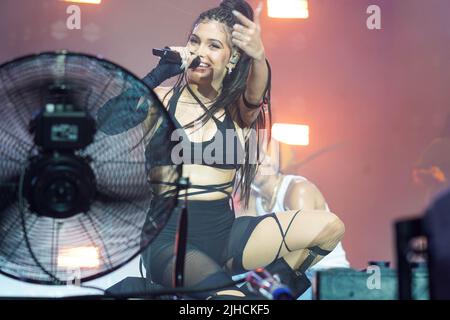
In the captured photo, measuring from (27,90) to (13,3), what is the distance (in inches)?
40.2

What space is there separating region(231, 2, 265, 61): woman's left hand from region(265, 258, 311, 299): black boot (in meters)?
0.87

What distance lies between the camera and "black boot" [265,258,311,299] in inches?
100

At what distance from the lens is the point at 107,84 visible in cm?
179

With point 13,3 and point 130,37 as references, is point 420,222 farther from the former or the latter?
point 13,3

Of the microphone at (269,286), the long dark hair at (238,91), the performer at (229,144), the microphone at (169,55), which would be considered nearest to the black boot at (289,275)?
the performer at (229,144)

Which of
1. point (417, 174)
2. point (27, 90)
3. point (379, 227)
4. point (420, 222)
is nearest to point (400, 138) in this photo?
point (417, 174)

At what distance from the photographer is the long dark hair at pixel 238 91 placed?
2613 mm

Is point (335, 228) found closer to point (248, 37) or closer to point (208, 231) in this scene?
point (208, 231)

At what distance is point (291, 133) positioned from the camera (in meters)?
2.69

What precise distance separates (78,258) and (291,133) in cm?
107

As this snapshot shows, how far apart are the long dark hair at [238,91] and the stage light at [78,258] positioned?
742 millimetres

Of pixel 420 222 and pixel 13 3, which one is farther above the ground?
pixel 13 3

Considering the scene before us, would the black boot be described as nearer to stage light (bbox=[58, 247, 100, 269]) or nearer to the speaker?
the speaker

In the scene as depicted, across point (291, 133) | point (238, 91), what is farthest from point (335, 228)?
point (238, 91)
